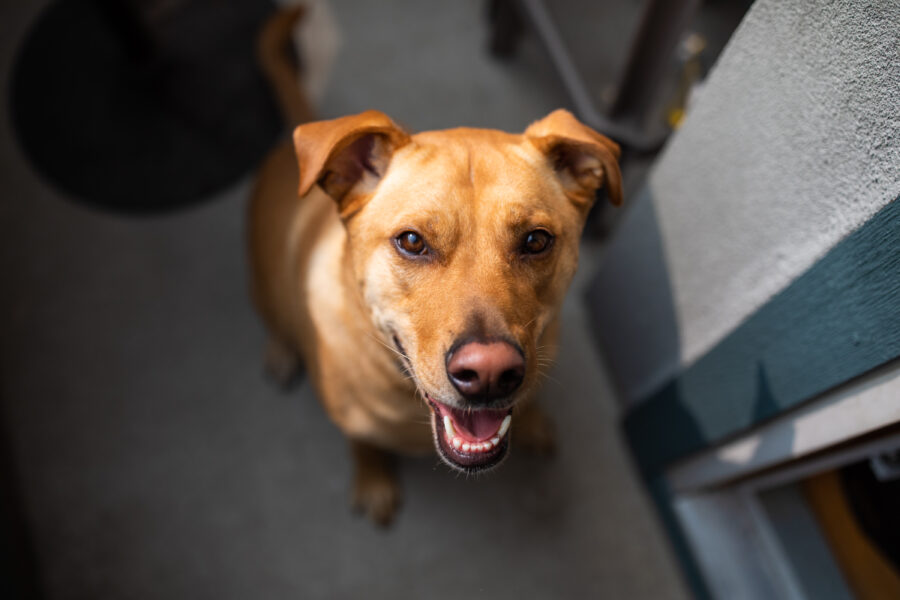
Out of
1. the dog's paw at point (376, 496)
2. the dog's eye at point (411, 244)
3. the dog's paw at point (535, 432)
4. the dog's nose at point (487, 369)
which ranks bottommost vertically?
the dog's paw at point (535, 432)

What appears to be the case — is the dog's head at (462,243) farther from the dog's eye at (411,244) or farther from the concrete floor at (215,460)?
the concrete floor at (215,460)

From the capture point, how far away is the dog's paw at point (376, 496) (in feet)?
7.59

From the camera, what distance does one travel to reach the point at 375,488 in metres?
2.32

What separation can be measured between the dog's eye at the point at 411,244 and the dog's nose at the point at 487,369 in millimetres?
269

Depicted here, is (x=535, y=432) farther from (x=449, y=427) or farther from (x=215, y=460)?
(x=215, y=460)

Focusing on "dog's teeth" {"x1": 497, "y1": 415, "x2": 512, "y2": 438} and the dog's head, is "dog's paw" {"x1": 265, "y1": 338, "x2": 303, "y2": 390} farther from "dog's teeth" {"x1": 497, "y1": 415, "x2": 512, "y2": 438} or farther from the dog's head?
"dog's teeth" {"x1": 497, "y1": 415, "x2": 512, "y2": 438}

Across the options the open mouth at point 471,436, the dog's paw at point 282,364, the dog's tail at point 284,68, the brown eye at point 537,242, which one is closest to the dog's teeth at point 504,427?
the open mouth at point 471,436

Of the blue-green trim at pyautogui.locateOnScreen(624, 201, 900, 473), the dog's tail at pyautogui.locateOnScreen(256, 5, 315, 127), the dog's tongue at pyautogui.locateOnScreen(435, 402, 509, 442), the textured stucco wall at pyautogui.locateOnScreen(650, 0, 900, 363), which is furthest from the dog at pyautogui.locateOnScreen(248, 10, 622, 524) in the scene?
the dog's tail at pyautogui.locateOnScreen(256, 5, 315, 127)

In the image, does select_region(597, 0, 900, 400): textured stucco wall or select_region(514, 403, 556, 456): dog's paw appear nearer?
select_region(597, 0, 900, 400): textured stucco wall

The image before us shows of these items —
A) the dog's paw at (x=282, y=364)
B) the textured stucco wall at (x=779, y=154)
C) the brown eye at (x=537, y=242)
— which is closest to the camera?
the textured stucco wall at (x=779, y=154)

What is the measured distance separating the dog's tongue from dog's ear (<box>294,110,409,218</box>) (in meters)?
0.55

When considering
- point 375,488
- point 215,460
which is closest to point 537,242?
point 375,488

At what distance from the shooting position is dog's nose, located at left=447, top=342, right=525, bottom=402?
3.93ft

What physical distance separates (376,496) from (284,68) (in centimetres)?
175
